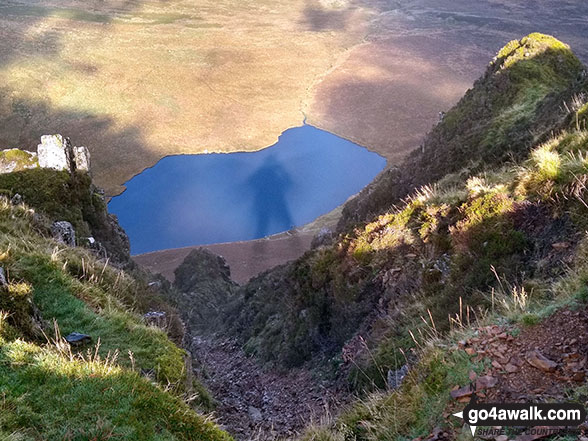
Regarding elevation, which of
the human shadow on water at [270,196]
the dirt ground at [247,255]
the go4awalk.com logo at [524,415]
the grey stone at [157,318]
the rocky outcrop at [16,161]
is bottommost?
the dirt ground at [247,255]

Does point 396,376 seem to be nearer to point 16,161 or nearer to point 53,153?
point 53,153

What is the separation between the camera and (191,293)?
29.2m

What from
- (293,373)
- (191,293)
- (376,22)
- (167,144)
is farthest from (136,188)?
(376,22)

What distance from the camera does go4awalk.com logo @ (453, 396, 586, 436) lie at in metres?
4.00

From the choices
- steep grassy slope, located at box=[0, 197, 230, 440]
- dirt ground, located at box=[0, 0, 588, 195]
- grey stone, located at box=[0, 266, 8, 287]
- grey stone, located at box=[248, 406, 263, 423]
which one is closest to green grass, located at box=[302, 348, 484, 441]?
steep grassy slope, located at box=[0, 197, 230, 440]

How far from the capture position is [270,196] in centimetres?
4606

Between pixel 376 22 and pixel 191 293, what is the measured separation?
88.2 m

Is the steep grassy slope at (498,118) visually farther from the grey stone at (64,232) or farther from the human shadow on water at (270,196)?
the human shadow on water at (270,196)

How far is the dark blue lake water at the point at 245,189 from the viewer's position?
136ft

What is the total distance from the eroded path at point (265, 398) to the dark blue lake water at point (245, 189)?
1000 inches

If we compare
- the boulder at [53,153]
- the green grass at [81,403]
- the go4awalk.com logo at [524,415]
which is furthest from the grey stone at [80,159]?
the go4awalk.com logo at [524,415]

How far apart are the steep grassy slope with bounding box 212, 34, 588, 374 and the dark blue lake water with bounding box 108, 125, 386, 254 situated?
754 inches

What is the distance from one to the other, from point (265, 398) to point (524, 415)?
9460 mm

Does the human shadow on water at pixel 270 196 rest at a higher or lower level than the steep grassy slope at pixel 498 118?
lower
